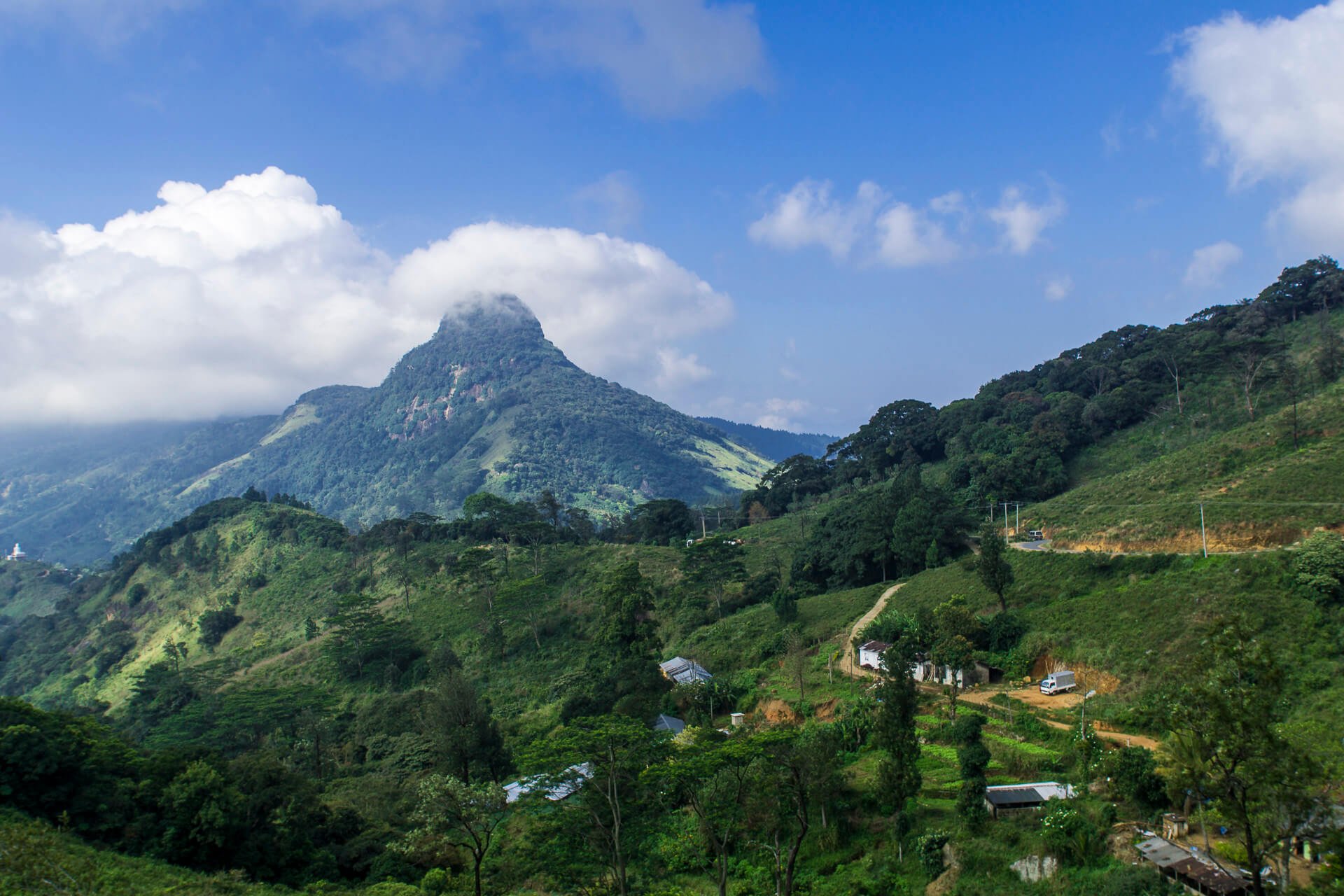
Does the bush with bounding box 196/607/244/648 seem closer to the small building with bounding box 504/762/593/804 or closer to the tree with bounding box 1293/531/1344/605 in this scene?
the small building with bounding box 504/762/593/804

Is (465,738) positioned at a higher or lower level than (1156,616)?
lower

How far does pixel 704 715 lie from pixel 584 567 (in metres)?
24.6

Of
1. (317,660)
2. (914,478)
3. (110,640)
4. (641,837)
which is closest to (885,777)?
(641,837)

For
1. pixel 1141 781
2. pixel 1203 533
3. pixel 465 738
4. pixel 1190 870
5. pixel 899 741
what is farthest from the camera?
pixel 1203 533

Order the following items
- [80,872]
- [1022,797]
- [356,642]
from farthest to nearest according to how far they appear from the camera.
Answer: [356,642]
[1022,797]
[80,872]

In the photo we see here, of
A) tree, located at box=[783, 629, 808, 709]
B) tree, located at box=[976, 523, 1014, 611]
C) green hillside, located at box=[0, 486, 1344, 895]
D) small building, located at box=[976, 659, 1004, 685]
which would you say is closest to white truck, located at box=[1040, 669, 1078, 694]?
green hillside, located at box=[0, 486, 1344, 895]

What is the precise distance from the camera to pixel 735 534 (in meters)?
65.2

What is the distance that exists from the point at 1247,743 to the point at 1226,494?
87.4ft

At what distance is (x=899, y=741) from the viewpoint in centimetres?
1905

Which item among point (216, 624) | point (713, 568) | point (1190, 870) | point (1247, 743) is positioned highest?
point (713, 568)

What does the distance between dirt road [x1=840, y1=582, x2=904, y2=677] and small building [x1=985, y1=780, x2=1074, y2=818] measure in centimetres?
1296

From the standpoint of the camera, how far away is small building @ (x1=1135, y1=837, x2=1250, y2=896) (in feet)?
40.2

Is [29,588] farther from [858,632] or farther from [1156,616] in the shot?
[1156,616]

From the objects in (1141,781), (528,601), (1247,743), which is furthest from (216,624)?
(1247,743)
